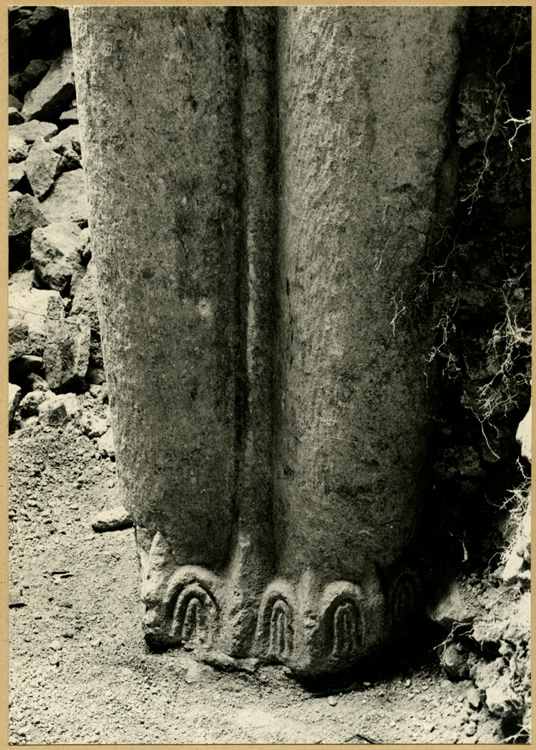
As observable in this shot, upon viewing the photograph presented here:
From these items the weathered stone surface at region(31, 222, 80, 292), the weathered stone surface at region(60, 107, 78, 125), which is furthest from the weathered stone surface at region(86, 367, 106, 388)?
the weathered stone surface at region(60, 107, 78, 125)

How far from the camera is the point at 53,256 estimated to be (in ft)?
6.68

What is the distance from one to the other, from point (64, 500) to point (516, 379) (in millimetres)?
776

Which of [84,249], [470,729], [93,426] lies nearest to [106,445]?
[93,426]

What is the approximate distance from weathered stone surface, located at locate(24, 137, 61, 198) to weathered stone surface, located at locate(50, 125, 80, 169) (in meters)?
0.02

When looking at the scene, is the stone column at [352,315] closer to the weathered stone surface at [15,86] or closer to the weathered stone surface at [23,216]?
the weathered stone surface at [23,216]

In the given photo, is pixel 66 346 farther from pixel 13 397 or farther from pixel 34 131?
pixel 34 131

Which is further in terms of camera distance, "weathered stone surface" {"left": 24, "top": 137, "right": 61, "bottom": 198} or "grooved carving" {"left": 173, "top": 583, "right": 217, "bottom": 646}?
"weathered stone surface" {"left": 24, "top": 137, "right": 61, "bottom": 198}

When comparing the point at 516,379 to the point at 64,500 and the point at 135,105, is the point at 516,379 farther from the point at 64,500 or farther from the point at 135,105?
the point at 64,500

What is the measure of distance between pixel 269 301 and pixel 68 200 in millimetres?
799

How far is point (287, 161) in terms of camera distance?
136cm

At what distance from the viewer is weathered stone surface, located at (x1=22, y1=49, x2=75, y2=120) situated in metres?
2.17

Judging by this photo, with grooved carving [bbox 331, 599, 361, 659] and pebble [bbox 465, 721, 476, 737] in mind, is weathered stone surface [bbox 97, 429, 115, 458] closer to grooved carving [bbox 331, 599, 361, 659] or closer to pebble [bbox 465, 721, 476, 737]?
grooved carving [bbox 331, 599, 361, 659]

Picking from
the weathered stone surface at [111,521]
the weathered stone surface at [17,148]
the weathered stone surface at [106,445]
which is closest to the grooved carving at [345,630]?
the weathered stone surface at [111,521]

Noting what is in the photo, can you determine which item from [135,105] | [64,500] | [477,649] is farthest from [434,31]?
[64,500]
